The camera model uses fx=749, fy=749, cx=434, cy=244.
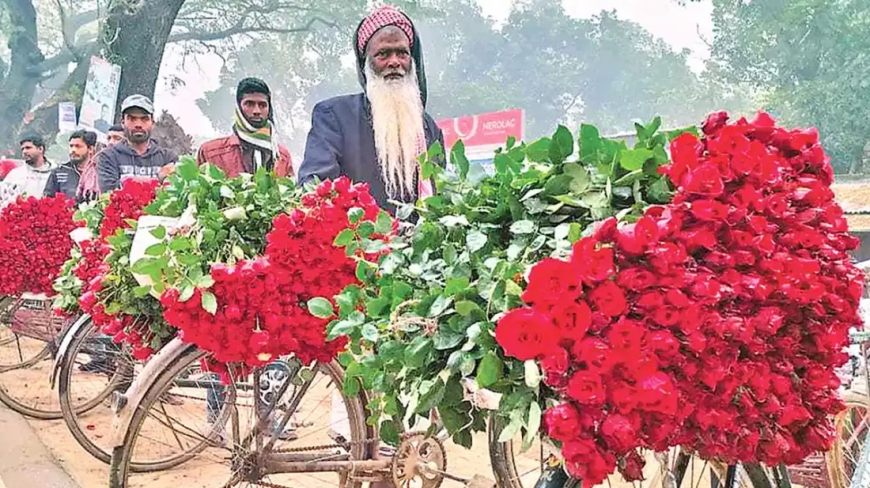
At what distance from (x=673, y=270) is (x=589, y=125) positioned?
0.32 metres

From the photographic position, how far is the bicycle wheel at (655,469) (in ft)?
4.60

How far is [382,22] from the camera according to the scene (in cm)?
275

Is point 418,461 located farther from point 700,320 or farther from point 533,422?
point 700,320

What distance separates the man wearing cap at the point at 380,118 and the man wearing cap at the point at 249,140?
108 centimetres

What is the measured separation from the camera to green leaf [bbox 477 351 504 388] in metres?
1.15

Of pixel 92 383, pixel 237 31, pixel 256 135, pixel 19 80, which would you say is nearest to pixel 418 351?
pixel 256 135

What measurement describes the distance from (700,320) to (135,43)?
10.4m

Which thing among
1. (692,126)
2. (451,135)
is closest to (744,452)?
(692,126)

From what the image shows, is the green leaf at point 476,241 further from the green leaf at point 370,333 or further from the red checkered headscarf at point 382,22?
the red checkered headscarf at point 382,22

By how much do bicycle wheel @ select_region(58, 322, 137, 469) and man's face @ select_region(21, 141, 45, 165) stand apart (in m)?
3.51

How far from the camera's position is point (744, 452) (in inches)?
45.1

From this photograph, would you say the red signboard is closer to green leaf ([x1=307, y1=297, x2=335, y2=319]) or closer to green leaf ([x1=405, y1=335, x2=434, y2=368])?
green leaf ([x1=307, y1=297, x2=335, y2=319])

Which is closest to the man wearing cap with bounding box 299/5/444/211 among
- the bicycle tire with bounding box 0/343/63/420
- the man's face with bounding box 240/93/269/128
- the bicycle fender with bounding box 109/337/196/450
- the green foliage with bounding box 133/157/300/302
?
the green foliage with bounding box 133/157/300/302

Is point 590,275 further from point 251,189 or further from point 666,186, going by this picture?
point 251,189
